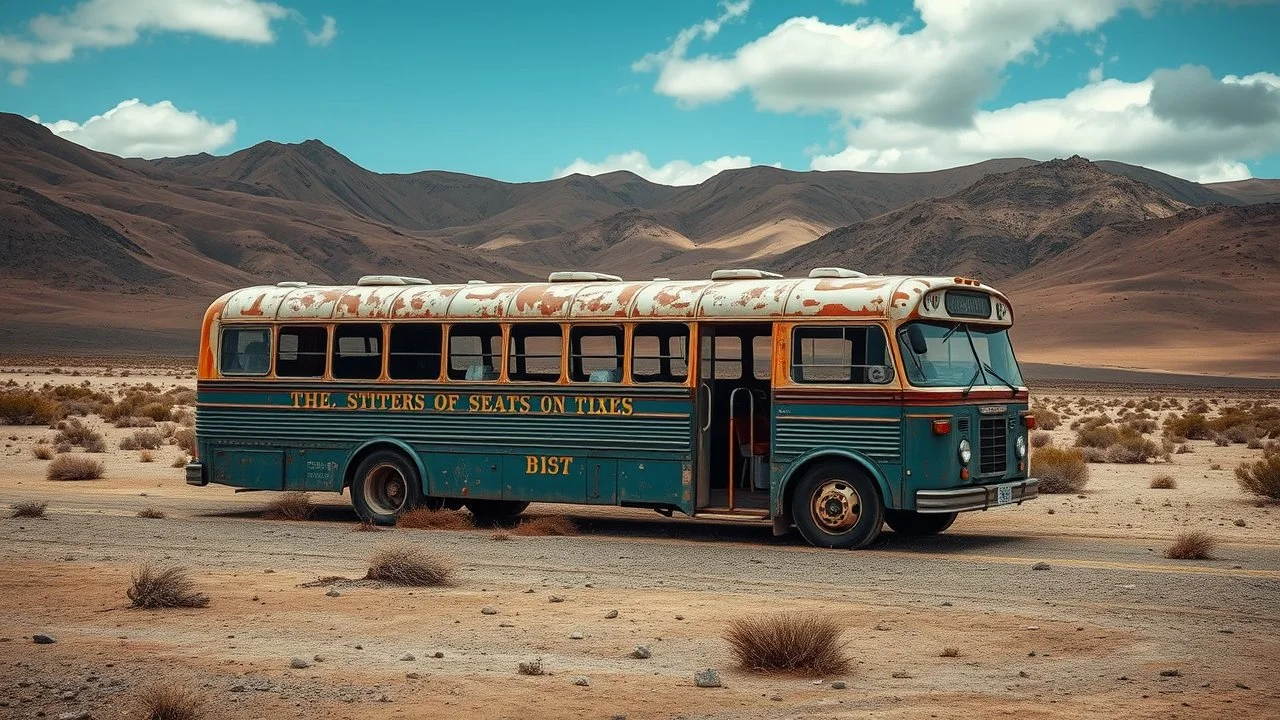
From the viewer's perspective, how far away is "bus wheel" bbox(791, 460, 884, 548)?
48.3 ft

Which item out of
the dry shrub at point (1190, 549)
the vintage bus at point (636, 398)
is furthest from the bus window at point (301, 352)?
the dry shrub at point (1190, 549)

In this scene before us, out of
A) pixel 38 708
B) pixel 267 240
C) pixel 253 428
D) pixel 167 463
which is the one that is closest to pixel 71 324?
pixel 267 240

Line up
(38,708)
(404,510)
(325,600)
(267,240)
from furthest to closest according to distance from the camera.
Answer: (267,240), (404,510), (325,600), (38,708)

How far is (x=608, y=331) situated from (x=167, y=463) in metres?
15.2

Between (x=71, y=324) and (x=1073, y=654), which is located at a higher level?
(x=71, y=324)

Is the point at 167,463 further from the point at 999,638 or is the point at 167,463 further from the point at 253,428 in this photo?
the point at 999,638

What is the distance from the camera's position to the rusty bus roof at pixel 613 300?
48.6ft

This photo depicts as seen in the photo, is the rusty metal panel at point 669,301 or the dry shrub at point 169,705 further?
the rusty metal panel at point 669,301

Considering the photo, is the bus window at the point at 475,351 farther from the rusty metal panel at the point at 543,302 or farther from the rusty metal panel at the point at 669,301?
the rusty metal panel at the point at 669,301

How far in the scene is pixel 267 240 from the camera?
589 feet

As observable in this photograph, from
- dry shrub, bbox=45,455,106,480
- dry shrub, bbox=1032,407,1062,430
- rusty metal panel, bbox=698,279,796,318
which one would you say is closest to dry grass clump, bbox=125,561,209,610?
rusty metal panel, bbox=698,279,796,318

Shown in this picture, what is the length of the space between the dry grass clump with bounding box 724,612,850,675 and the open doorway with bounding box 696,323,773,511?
19.7ft

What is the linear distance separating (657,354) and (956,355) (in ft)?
10.6

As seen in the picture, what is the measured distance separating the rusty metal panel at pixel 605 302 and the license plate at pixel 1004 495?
4.39 m
